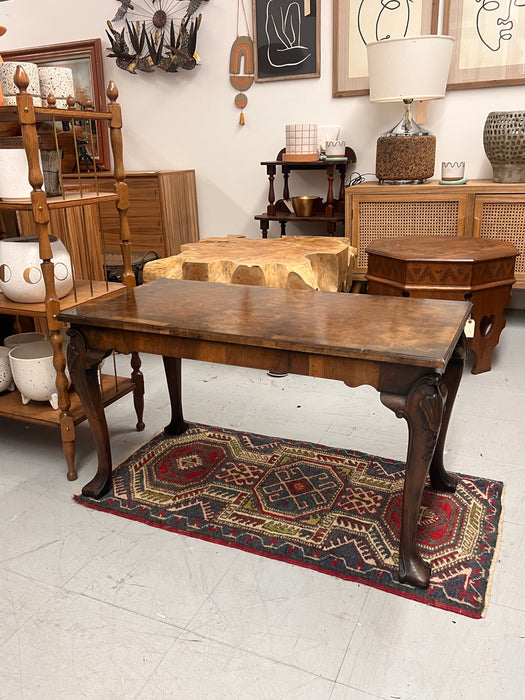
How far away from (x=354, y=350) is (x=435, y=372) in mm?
197

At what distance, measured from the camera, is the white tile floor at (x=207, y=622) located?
129cm

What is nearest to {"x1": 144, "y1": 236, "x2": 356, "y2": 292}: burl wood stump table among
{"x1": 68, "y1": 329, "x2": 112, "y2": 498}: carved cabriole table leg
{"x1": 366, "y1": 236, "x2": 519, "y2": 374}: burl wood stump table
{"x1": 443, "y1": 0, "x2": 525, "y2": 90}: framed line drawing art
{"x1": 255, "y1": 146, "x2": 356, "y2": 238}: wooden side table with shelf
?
{"x1": 366, "y1": 236, "x2": 519, "y2": 374}: burl wood stump table

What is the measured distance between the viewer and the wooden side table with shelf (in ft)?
12.3

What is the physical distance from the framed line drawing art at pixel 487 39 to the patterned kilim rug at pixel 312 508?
8.64 ft

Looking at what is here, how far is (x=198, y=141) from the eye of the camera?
4.45 meters

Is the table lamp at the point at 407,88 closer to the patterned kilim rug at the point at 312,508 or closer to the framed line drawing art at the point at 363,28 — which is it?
the framed line drawing art at the point at 363,28

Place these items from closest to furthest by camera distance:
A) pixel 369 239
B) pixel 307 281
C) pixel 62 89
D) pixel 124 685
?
1. pixel 124 685
2. pixel 62 89
3. pixel 307 281
4. pixel 369 239

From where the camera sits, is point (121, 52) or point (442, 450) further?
point (121, 52)

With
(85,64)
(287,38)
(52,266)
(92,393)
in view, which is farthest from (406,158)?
(85,64)

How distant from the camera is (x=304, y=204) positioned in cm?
385

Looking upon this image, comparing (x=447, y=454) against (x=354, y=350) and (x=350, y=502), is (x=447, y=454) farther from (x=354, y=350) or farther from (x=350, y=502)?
(x=354, y=350)

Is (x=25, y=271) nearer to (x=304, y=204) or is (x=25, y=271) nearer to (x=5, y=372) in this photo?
(x=5, y=372)

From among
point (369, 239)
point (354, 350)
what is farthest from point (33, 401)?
point (369, 239)

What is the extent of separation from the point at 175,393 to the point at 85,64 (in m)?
3.49
